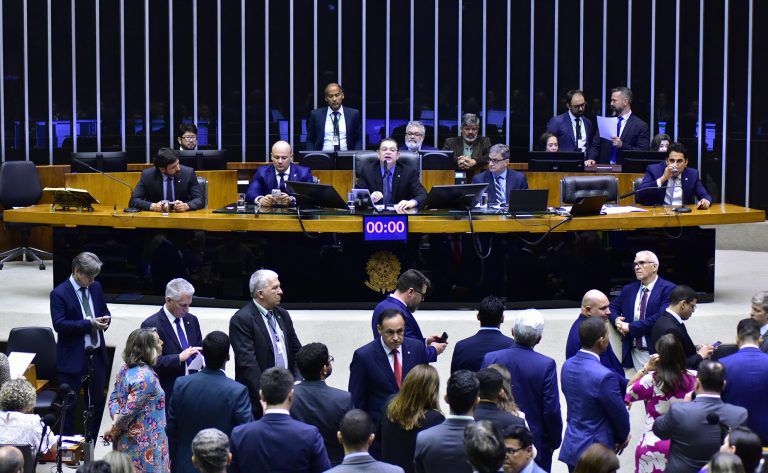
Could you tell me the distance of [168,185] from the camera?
1077 centimetres

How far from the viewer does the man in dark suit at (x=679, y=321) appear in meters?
7.24

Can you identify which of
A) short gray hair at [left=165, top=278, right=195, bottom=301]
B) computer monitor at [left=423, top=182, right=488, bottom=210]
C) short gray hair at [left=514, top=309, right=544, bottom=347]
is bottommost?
short gray hair at [left=514, top=309, right=544, bottom=347]

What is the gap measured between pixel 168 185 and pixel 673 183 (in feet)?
14.3

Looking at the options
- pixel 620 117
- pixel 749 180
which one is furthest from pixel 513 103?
pixel 749 180

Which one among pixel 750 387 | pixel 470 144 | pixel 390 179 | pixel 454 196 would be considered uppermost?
pixel 470 144

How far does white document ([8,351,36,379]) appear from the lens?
8125mm

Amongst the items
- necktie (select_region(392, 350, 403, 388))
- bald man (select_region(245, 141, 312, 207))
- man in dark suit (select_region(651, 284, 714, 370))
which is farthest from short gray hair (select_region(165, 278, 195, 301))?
bald man (select_region(245, 141, 312, 207))

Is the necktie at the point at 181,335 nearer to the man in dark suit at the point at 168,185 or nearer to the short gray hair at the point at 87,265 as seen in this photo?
the short gray hair at the point at 87,265

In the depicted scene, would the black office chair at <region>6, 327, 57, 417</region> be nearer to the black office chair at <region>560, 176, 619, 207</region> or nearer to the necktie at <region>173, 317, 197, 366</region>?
the necktie at <region>173, 317, 197, 366</region>

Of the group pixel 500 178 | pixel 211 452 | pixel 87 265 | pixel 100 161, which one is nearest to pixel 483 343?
pixel 211 452

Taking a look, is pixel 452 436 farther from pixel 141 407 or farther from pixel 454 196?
pixel 454 196

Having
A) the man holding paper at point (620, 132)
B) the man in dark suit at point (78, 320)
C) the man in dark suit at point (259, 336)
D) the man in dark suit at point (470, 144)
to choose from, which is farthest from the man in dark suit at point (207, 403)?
the man holding paper at point (620, 132)

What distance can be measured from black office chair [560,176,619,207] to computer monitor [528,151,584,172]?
1337 mm

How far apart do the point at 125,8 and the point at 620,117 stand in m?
6.08
